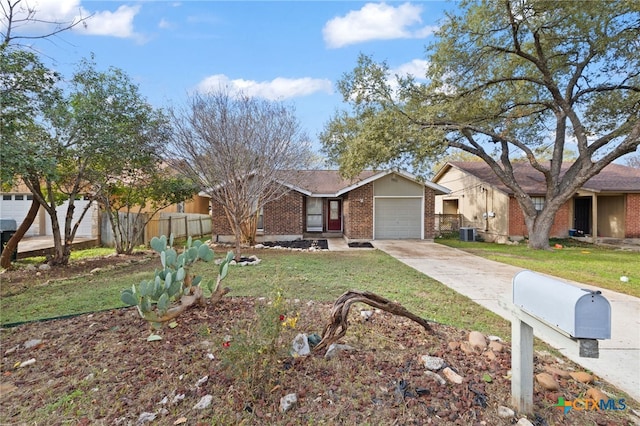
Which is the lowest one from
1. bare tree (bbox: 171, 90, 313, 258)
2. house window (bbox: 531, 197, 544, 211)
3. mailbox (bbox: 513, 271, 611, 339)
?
mailbox (bbox: 513, 271, 611, 339)

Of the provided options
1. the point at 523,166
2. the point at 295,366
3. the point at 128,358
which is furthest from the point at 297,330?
the point at 523,166

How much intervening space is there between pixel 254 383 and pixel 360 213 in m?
14.4

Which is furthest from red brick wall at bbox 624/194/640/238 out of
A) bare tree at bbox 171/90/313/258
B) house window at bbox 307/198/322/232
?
bare tree at bbox 171/90/313/258

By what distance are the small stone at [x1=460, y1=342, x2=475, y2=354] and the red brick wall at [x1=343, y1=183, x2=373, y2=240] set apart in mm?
13158

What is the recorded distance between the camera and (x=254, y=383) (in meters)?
2.40

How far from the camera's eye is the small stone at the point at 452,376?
8.37 feet

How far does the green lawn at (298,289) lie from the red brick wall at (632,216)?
50.6 feet

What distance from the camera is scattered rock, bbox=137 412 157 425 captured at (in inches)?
87.5

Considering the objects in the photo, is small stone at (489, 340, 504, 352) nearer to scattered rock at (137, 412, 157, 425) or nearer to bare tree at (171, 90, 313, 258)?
scattered rock at (137, 412, 157, 425)

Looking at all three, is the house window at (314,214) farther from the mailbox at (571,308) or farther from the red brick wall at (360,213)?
the mailbox at (571,308)

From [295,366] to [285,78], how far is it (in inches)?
443

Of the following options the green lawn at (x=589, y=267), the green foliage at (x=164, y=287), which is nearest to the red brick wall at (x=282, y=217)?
the green lawn at (x=589, y=267)

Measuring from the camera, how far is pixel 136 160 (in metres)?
9.33
